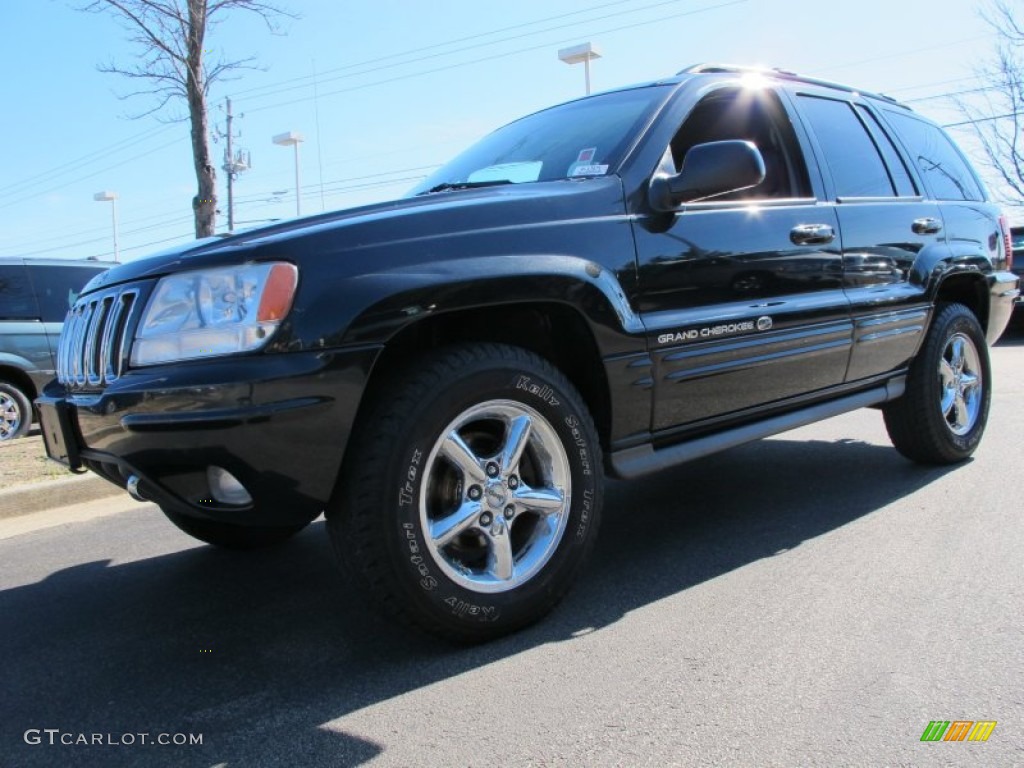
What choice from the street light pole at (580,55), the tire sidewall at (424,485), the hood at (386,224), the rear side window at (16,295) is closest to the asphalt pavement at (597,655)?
the tire sidewall at (424,485)

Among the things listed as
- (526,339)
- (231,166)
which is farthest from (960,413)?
(231,166)

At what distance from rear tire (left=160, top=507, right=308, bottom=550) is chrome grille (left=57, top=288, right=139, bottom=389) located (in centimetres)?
88

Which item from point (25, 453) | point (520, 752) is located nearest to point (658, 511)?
point (520, 752)

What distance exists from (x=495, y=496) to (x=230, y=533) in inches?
63.6

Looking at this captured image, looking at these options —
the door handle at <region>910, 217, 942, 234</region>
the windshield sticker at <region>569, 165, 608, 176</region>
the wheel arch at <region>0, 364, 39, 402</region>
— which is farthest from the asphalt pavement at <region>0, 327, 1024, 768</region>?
the wheel arch at <region>0, 364, 39, 402</region>

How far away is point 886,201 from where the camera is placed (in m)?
4.21

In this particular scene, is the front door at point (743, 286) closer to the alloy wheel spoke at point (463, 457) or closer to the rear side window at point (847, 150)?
the rear side window at point (847, 150)

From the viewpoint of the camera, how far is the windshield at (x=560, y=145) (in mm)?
3211

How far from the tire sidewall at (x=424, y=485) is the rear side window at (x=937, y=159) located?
3.09m

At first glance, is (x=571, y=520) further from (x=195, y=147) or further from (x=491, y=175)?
(x=195, y=147)

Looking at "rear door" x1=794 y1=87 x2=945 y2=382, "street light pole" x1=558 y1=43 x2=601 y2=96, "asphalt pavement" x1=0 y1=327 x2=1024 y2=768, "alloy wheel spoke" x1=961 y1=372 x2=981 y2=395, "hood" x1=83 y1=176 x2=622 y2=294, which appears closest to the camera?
"asphalt pavement" x1=0 y1=327 x2=1024 y2=768

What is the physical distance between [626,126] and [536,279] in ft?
3.29

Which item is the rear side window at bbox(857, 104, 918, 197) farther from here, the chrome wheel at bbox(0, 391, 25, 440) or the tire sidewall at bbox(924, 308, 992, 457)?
the chrome wheel at bbox(0, 391, 25, 440)

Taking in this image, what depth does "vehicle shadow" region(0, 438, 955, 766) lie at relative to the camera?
2.23m
